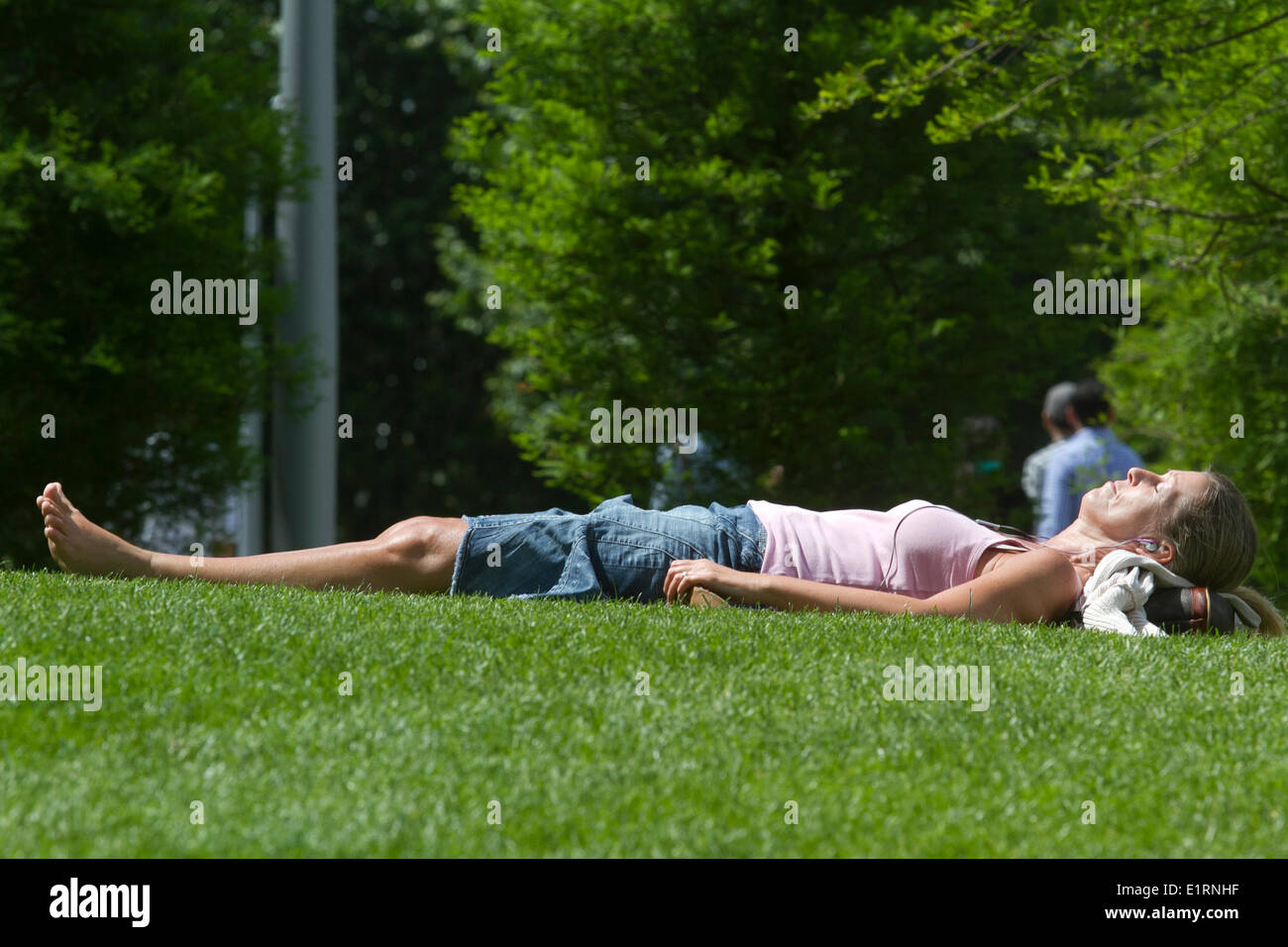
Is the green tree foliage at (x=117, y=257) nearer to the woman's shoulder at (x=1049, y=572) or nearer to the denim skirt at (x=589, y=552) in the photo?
the denim skirt at (x=589, y=552)

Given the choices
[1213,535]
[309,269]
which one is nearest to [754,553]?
[1213,535]

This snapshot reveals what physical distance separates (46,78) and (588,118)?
3.47m

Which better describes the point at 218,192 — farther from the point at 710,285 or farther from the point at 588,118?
the point at 710,285

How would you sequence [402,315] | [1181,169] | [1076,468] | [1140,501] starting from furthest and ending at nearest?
[402,315] → [1076,468] → [1181,169] → [1140,501]

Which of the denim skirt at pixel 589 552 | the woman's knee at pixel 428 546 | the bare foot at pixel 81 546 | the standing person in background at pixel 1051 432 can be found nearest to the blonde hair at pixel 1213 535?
the denim skirt at pixel 589 552

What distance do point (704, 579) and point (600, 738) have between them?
1573 millimetres

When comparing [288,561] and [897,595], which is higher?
[288,561]

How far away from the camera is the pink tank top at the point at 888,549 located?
5105mm

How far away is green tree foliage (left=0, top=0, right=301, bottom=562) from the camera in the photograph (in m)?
8.34

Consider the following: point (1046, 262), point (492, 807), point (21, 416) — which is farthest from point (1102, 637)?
point (21, 416)

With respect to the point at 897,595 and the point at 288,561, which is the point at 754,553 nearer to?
the point at 897,595

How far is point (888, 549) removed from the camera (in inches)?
203

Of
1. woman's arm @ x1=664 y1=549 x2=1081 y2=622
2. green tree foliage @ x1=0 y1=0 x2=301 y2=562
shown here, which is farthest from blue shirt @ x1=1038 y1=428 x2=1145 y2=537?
green tree foliage @ x1=0 y1=0 x2=301 y2=562

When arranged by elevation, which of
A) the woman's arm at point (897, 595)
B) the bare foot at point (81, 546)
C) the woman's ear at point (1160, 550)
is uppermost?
the bare foot at point (81, 546)
